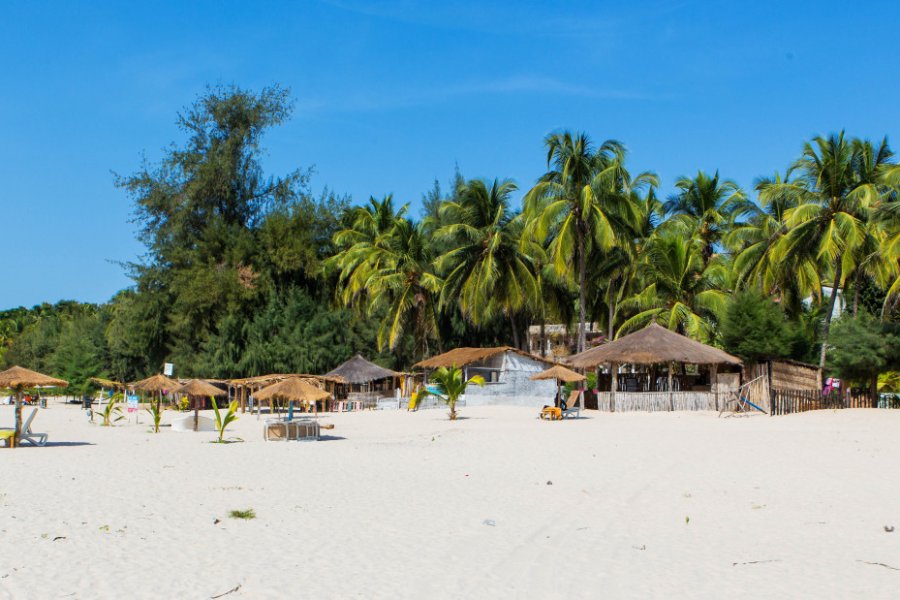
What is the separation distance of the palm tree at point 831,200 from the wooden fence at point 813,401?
6.10 ft

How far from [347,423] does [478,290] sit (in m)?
13.1

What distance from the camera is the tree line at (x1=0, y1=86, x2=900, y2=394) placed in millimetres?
35625

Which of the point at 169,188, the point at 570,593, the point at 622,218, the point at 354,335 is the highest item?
the point at 169,188

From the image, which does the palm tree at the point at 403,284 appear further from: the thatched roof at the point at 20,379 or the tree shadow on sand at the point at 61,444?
the tree shadow on sand at the point at 61,444

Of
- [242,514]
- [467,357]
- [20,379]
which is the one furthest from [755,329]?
[242,514]

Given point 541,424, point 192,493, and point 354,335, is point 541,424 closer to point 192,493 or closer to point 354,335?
point 192,493

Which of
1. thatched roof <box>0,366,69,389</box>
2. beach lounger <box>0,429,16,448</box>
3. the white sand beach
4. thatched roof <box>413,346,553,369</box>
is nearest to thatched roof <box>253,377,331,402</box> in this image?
the white sand beach

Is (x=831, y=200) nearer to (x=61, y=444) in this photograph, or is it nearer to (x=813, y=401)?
(x=813, y=401)

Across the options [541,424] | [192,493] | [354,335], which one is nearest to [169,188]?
[354,335]

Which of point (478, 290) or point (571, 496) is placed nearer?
point (571, 496)

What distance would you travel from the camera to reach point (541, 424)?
24.1m

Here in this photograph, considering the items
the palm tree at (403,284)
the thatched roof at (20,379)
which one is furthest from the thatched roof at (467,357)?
the thatched roof at (20,379)

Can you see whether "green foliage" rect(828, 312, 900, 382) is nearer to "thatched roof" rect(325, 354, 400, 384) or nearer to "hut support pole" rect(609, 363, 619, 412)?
"hut support pole" rect(609, 363, 619, 412)

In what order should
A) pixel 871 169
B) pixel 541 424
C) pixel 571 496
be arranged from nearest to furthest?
1. pixel 571 496
2. pixel 541 424
3. pixel 871 169
